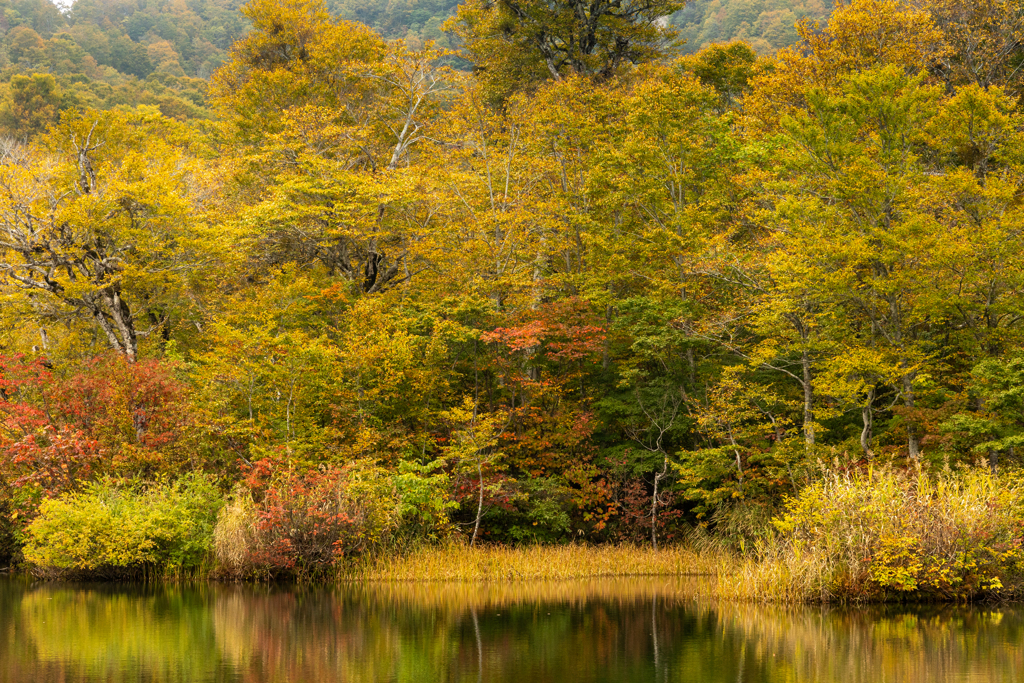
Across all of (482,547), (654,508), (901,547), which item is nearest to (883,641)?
(901,547)

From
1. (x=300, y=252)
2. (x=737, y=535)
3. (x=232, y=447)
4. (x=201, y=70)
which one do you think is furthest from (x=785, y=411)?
(x=201, y=70)

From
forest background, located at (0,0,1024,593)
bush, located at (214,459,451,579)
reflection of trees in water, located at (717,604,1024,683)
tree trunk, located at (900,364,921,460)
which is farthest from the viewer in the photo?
tree trunk, located at (900,364,921,460)

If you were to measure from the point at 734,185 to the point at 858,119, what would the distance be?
17.3 ft

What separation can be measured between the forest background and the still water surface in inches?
98.0

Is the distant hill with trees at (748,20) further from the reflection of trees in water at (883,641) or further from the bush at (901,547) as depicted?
the reflection of trees in water at (883,641)

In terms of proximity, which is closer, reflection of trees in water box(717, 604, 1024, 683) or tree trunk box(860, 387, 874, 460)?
reflection of trees in water box(717, 604, 1024, 683)

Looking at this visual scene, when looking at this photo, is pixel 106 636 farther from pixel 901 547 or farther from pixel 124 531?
pixel 901 547

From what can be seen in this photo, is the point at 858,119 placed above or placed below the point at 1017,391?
above

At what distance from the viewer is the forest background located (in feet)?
64.2

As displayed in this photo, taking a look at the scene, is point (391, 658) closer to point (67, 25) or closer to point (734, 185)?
point (734, 185)

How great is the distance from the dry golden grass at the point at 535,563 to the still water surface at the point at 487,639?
2.23 metres

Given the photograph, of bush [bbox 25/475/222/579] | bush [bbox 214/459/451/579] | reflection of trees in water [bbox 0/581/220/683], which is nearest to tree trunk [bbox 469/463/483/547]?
bush [bbox 214/459/451/579]

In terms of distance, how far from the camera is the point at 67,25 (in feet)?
257

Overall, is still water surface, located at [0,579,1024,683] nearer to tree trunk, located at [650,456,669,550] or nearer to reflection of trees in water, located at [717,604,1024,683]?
reflection of trees in water, located at [717,604,1024,683]
